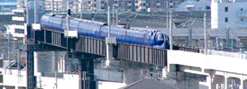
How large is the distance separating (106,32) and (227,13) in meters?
27.3

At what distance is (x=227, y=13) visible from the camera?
74.5 metres

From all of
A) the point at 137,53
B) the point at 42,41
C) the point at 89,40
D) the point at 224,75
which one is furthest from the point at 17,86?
the point at 224,75

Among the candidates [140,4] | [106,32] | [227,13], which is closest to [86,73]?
[106,32]

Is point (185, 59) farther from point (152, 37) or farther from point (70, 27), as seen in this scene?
point (70, 27)

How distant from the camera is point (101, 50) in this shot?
162 feet

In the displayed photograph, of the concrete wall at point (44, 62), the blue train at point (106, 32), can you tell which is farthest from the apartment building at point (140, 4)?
the blue train at point (106, 32)

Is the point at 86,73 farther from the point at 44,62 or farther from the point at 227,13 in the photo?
the point at 227,13

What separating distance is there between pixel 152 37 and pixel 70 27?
33.4 feet

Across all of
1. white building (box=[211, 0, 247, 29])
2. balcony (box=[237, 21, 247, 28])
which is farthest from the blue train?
balcony (box=[237, 21, 247, 28])

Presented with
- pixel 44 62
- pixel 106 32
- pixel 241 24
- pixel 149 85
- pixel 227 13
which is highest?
pixel 227 13

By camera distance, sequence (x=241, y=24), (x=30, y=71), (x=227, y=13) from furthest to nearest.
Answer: (x=241, y=24), (x=227, y=13), (x=30, y=71)

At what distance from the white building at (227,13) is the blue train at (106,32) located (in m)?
20.8

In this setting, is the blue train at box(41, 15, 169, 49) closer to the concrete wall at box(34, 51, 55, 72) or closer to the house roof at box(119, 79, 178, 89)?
the concrete wall at box(34, 51, 55, 72)

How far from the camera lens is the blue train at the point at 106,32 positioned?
145 ft
